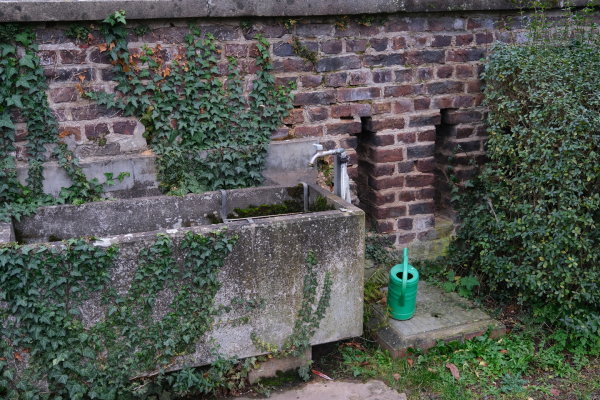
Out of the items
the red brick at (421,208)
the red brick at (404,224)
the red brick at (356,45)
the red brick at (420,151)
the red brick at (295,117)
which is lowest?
the red brick at (404,224)

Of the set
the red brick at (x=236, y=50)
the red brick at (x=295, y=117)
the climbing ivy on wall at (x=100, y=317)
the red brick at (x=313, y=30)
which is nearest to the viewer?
the climbing ivy on wall at (x=100, y=317)

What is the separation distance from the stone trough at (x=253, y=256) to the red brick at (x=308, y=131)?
2.23 ft

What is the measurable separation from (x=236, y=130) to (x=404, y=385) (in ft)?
6.55

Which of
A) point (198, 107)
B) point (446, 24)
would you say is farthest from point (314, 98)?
point (446, 24)

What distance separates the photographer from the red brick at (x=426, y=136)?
4.56 m

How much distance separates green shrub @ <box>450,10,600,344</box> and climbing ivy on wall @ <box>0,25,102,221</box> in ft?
9.09

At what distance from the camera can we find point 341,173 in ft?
12.9

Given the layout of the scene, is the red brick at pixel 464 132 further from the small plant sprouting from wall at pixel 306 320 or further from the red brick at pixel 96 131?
the red brick at pixel 96 131

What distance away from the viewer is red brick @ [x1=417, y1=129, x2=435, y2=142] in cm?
456

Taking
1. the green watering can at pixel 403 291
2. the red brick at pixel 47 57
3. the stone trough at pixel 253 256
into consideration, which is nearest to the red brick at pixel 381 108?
the stone trough at pixel 253 256

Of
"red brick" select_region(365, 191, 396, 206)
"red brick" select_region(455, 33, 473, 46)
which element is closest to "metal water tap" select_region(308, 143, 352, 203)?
"red brick" select_region(365, 191, 396, 206)

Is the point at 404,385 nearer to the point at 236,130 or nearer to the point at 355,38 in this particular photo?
the point at 236,130

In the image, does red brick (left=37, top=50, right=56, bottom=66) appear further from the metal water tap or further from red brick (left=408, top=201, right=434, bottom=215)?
red brick (left=408, top=201, right=434, bottom=215)

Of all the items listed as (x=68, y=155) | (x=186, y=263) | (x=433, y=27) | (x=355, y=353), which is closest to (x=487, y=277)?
(x=355, y=353)
